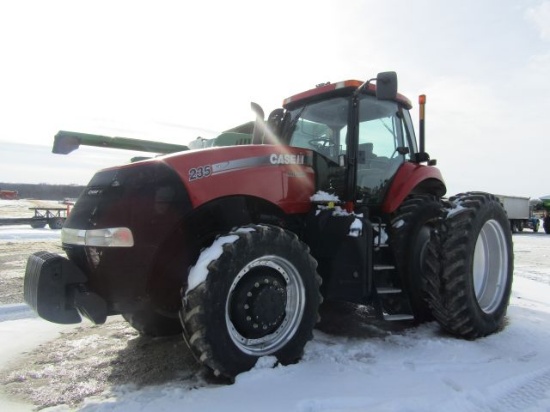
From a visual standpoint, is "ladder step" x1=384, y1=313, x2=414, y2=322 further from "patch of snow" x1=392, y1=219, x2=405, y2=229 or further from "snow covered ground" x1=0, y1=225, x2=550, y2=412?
"patch of snow" x1=392, y1=219, x2=405, y2=229

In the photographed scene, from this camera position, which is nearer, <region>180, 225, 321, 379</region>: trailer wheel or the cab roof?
<region>180, 225, 321, 379</region>: trailer wheel

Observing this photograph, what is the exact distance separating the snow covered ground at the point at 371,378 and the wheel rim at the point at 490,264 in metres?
0.45

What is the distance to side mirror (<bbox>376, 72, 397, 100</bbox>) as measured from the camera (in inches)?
145

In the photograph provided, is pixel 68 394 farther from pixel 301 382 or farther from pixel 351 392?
pixel 351 392

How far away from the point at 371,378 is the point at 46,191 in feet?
196

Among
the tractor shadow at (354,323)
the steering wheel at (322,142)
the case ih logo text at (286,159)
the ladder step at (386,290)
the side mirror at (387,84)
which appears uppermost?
the side mirror at (387,84)

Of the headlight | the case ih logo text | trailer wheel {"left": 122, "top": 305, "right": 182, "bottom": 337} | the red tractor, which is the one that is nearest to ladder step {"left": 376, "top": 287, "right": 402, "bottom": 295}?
the red tractor

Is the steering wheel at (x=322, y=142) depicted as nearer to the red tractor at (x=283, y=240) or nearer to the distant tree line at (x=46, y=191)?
the red tractor at (x=283, y=240)

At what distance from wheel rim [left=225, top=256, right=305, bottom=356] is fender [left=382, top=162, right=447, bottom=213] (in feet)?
5.19

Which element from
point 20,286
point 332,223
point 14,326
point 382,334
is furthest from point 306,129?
point 20,286

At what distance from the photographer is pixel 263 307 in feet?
10.1

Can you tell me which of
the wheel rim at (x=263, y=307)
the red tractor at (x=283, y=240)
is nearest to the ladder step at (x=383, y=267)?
the red tractor at (x=283, y=240)

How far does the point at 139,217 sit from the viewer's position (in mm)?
2961

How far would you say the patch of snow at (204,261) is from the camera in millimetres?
2818
